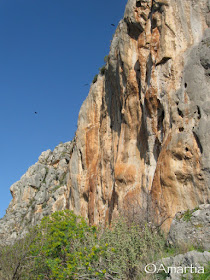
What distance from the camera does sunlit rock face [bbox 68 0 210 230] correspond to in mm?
12039

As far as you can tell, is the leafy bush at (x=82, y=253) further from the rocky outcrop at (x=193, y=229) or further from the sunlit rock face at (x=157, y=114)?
the sunlit rock face at (x=157, y=114)

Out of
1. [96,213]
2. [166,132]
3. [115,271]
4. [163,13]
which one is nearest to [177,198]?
[166,132]

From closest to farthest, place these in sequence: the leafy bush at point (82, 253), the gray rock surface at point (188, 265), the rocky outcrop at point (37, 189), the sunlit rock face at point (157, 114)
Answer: the gray rock surface at point (188, 265)
the leafy bush at point (82, 253)
the sunlit rock face at point (157, 114)
the rocky outcrop at point (37, 189)

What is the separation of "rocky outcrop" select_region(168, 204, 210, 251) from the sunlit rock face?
9.67 ft

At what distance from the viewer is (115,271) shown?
7.20m

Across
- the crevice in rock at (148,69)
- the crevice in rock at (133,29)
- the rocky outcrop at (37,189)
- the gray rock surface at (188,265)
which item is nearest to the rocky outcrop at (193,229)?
the gray rock surface at (188,265)

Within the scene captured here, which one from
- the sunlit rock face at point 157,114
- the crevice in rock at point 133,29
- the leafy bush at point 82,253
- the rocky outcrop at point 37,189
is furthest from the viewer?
the rocky outcrop at point 37,189

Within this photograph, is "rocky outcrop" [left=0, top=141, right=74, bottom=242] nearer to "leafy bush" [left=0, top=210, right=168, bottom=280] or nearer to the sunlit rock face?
the sunlit rock face

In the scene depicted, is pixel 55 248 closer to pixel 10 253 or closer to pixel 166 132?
pixel 10 253

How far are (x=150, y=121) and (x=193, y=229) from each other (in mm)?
7964

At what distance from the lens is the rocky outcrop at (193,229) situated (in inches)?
301

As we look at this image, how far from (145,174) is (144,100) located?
11.9ft

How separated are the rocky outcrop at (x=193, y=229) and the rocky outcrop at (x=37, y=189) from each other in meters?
26.9

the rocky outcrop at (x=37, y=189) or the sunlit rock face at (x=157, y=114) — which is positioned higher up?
the rocky outcrop at (x=37, y=189)
